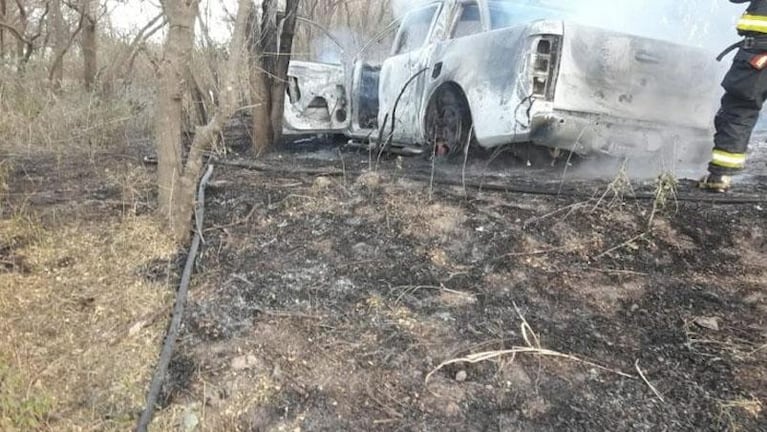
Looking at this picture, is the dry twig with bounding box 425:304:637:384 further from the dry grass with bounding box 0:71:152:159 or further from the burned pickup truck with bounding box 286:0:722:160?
the dry grass with bounding box 0:71:152:159

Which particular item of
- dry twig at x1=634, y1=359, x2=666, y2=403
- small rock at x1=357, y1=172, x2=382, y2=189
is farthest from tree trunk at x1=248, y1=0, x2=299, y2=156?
dry twig at x1=634, y1=359, x2=666, y2=403

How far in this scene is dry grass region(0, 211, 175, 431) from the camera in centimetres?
217

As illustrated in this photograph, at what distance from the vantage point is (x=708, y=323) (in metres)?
2.51

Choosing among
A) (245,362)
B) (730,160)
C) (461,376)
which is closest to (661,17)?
(730,160)

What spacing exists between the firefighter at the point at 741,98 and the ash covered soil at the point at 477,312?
0.29m

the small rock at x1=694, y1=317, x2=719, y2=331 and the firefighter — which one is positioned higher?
the firefighter

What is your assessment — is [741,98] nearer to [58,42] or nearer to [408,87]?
[408,87]

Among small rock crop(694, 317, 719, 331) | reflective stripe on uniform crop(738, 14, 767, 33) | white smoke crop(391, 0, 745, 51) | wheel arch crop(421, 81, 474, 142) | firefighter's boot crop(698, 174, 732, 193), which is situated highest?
white smoke crop(391, 0, 745, 51)

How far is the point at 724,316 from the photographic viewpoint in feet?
8.45

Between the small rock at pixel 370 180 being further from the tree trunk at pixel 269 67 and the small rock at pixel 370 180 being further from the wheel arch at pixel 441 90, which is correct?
the tree trunk at pixel 269 67

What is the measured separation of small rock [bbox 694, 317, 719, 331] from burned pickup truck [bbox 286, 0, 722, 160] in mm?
1869

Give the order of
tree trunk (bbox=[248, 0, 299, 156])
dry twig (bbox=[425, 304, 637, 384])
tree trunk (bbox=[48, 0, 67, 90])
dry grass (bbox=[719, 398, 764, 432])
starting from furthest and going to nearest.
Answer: tree trunk (bbox=[48, 0, 67, 90]), tree trunk (bbox=[248, 0, 299, 156]), dry twig (bbox=[425, 304, 637, 384]), dry grass (bbox=[719, 398, 764, 432])

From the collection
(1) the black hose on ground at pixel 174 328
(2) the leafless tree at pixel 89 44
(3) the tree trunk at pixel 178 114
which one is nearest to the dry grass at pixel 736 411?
(1) the black hose on ground at pixel 174 328

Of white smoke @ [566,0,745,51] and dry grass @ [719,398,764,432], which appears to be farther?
white smoke @ [566,0,745,51]
